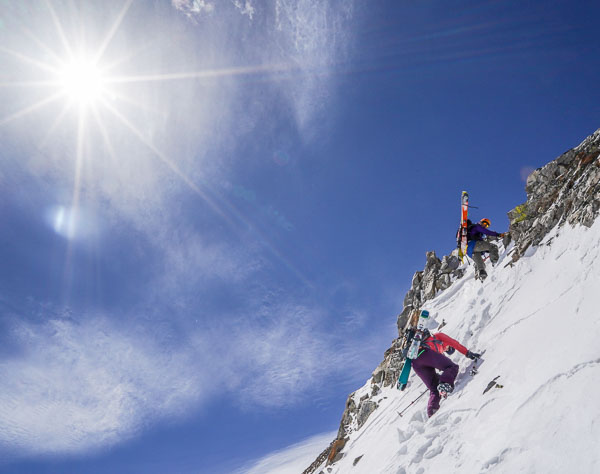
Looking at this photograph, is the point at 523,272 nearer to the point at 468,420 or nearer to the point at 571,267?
the point at 571,267

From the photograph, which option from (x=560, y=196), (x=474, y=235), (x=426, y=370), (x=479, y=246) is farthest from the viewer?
(x=474, y=235)

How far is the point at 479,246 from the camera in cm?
1367

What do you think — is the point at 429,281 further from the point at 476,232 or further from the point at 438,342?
the point at 438,342

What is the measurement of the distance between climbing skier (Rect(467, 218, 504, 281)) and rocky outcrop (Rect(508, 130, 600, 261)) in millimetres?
967

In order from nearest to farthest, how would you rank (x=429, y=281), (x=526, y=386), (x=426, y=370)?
(x=526, y=386), (x=426, y=370), (x=429, y=281)

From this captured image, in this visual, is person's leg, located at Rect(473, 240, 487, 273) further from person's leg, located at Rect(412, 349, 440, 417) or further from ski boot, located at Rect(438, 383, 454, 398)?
ski boot, located at Rect(438, 383, 454, 398)

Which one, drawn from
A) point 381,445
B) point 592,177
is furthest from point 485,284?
point 381,445

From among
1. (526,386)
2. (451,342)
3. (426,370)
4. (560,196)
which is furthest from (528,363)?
(560,196)

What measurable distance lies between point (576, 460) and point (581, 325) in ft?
9.18

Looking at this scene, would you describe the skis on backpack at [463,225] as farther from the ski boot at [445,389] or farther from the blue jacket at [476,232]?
→ the ski boot at [445,389]

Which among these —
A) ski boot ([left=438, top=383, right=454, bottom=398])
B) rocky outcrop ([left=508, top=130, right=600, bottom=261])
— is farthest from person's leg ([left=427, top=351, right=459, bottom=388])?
rocky outcrop ([left=508, top=130, right=600, bottom=261])

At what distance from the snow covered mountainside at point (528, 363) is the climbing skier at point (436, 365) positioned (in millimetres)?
303

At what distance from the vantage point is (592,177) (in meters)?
9.46

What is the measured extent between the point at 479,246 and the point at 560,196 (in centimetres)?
334
